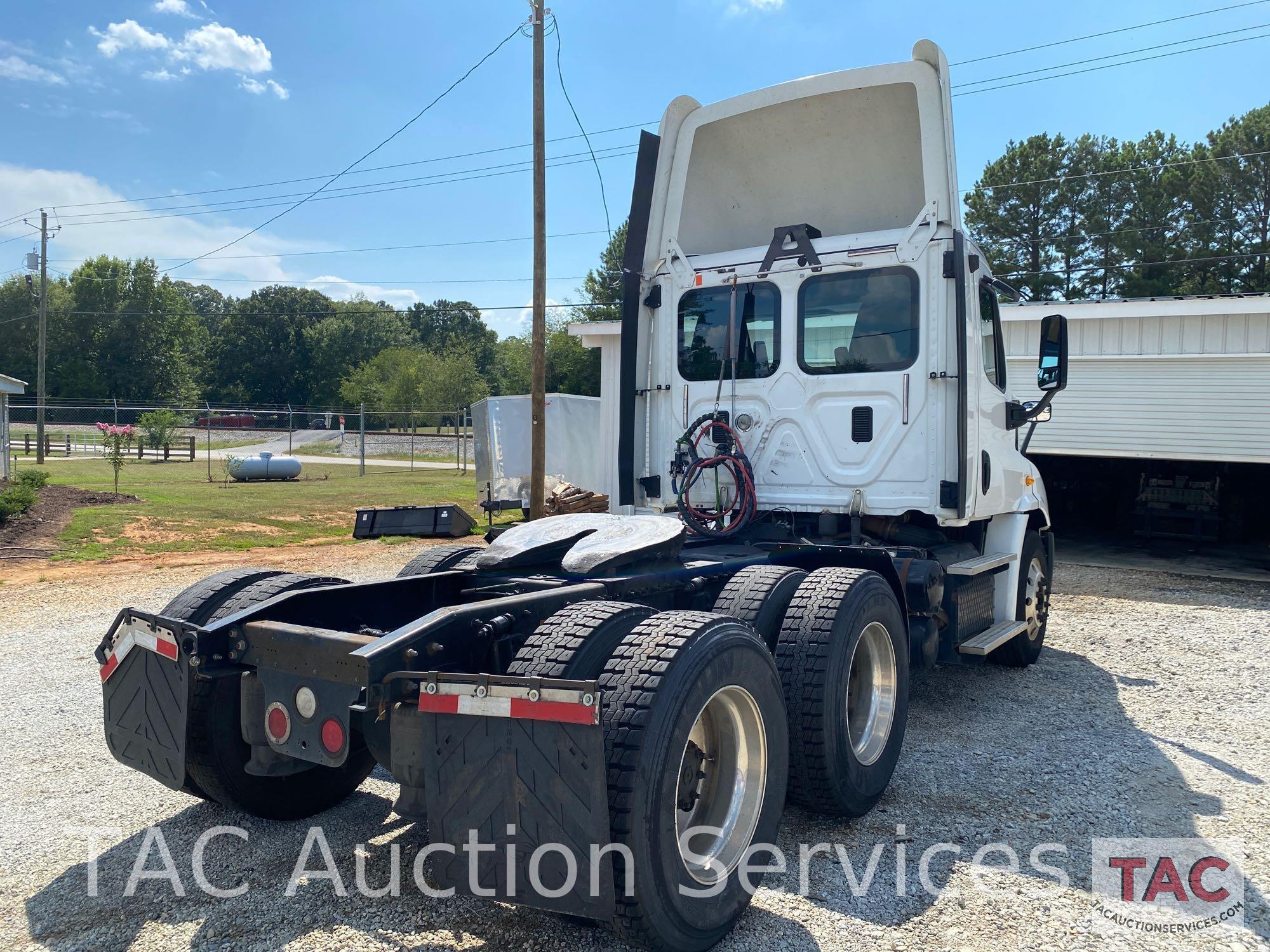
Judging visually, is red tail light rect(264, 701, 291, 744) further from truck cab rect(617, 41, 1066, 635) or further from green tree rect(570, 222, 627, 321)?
green tree rect(570, 222, 627, 321)

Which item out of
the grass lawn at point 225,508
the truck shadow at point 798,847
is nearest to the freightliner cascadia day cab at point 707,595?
the truck shadow at point 798,847

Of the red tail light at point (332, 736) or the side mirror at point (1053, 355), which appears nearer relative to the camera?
the red tail light at point (332, 736)

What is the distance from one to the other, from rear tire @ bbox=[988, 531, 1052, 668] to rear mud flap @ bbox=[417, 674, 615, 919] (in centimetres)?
494

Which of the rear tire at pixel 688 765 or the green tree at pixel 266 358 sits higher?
the green tree at pixel 266 358

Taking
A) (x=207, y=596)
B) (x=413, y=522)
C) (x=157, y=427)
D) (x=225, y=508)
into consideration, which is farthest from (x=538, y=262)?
(x=157, y=427)

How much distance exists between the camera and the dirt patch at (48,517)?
1286cm

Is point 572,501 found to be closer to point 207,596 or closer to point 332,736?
point 207,596

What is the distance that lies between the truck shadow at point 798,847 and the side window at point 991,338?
2272mm

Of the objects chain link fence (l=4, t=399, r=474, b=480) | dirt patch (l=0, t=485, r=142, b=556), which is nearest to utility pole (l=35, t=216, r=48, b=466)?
chain link fence (l=4, t=399, r=474, b=480)

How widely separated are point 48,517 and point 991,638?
1515cm

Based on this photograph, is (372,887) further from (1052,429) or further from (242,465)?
(242,465)

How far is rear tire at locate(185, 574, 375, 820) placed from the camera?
134 inches

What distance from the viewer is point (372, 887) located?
130 inches

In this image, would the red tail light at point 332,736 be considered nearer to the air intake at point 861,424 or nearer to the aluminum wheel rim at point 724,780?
the aluminum wheel rim at point 724,780
